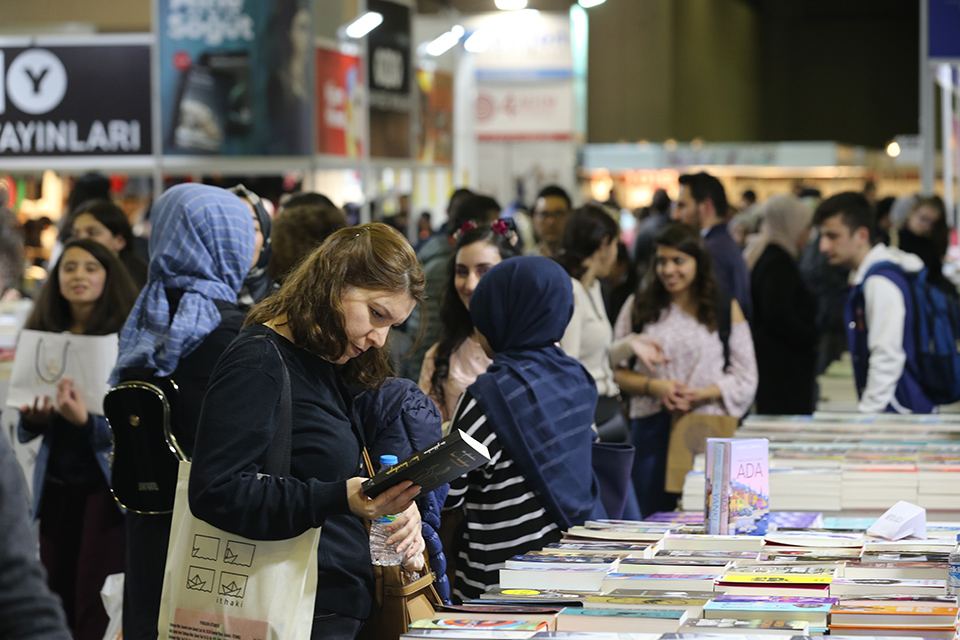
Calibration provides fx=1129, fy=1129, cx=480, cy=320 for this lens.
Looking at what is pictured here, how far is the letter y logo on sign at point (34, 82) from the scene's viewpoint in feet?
20.8

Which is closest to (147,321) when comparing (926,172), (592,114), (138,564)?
(138,564)

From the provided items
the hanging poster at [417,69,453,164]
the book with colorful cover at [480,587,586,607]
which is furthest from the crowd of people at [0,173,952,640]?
the hanging poster at [417,69,453,164]

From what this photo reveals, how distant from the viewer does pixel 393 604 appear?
217cm

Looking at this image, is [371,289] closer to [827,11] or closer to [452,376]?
[452,376]

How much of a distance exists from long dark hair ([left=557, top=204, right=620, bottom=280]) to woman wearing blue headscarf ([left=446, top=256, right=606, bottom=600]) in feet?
5.40

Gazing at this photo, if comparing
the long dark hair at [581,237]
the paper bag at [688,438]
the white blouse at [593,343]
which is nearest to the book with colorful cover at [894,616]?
the paper bag at [688,438]

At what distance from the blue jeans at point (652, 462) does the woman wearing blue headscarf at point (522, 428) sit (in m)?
1.45

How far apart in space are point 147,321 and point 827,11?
102 ft

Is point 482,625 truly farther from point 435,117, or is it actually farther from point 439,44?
point 435,117

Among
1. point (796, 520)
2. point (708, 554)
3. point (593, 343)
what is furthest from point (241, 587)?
point (593, 343)

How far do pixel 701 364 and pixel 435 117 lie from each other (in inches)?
273

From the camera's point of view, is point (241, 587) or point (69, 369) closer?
point (241, 587)

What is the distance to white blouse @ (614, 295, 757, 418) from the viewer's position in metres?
4.36

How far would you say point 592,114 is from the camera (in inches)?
951
